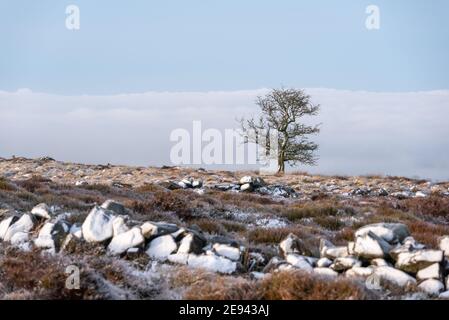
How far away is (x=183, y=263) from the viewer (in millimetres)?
8148

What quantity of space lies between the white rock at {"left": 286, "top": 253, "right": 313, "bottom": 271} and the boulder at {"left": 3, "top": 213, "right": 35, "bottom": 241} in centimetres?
488

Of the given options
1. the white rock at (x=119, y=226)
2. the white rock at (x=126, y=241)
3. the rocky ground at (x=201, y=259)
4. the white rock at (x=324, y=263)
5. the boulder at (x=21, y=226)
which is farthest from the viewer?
the boulder at (x=21, y=226)

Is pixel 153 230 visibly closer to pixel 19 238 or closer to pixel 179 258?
pixel 179 258

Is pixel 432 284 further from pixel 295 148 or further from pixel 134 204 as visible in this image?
pixel 295 148

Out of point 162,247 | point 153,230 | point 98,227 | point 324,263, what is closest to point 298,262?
point 324,263

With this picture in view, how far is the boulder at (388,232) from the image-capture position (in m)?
9.00

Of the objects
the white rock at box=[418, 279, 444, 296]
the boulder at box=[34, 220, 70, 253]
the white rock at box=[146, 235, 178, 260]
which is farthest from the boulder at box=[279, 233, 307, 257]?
the boulder at box=[34, 220, 70, 253]

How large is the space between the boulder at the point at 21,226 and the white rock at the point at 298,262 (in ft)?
16.0

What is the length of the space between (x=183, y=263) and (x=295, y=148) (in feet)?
139

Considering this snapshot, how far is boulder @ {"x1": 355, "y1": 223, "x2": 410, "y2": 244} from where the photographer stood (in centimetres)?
900

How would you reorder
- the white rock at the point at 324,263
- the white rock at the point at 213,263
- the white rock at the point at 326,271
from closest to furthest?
the white rock at the point at 326,271 < the white rock at the point at 213,263 < the white rock at the point at 324,263

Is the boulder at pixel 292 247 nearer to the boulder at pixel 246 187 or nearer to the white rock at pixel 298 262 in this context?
the white rock at pixel 298 262

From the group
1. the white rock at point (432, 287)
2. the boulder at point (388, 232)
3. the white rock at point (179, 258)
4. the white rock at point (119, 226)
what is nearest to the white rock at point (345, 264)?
the boulder at point (388, 232)

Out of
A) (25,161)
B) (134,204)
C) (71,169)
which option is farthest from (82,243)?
(25,161)
